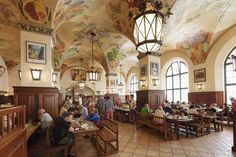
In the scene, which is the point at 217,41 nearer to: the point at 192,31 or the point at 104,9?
the point at 192,31

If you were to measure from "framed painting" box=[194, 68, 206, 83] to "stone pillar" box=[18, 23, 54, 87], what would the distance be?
34.4 feet

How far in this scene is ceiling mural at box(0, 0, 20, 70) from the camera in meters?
6.55

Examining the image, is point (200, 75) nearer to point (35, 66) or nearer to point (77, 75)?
point (35, 66)

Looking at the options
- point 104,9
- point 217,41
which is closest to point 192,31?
point 217,41

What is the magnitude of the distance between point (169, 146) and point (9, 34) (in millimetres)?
9820

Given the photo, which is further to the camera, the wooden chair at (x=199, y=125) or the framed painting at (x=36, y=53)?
the wooden chair at (x=199, y=125)

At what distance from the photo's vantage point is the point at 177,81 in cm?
1534

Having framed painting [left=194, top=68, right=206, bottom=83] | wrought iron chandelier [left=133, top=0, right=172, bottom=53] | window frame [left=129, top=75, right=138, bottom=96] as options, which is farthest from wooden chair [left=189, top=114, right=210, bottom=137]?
window frame [left=129, top=75, right=138, bottom=96]

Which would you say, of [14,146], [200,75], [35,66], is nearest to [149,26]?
[14,146]

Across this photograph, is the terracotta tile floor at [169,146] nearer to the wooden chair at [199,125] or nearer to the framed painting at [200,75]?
the wooden chair at [199,125]

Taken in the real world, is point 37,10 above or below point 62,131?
above

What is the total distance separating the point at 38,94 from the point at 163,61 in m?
12.4

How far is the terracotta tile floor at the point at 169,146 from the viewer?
4.77m

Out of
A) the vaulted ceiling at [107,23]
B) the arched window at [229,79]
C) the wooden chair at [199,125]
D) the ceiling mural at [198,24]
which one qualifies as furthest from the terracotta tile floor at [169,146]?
the arched window at [229,79]
